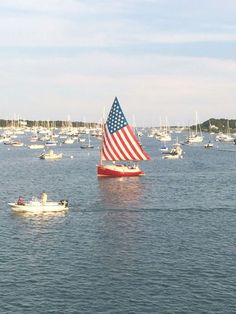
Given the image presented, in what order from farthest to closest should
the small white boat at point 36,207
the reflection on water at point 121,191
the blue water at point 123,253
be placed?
the reflection on water at point 121,191 → the small white boat at point 36,207 → the blue water at point 123,253

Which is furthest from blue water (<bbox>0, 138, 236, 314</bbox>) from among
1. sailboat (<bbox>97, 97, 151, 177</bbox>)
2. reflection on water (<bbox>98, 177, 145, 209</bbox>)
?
sailboat (<bbox>97, 97, 151, 177</bbox>)

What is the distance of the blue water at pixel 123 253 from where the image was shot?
4659 cm

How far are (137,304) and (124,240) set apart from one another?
2114cm

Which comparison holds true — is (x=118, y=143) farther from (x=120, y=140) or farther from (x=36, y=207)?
(x=36, y=207)

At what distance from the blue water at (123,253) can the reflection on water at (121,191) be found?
0.70 ft

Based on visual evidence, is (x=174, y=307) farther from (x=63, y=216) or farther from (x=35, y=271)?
(x=63, y=216)

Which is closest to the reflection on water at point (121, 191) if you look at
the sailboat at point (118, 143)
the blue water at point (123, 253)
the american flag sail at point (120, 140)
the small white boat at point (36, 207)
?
the blue water at point (123, 253)

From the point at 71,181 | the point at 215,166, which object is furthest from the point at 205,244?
the point at 215,166

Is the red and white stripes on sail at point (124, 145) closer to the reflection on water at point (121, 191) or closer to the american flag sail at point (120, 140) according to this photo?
the american flag sail at point (120, 140)

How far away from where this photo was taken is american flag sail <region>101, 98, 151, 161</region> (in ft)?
423

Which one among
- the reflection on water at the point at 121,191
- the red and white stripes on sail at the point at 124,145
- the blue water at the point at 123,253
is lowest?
the blue water at the point at 123,253

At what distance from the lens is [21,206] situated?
82.9m

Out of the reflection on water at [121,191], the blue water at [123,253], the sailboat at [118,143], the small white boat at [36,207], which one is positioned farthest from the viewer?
the sailboat at [118,143]

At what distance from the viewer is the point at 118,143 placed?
12962 cm
